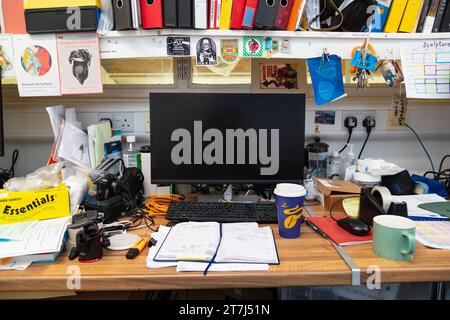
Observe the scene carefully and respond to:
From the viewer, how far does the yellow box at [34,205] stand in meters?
0.88

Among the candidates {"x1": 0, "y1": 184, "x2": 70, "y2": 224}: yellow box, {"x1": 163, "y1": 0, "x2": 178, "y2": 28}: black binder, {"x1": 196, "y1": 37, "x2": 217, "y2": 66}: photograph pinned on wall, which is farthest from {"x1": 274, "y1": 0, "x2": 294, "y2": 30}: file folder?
{"x1": 0, "y1": 184, "x2": 70, "y2": 224}: yellow box

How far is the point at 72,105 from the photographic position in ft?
4.49

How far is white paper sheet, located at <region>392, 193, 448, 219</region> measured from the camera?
961mm

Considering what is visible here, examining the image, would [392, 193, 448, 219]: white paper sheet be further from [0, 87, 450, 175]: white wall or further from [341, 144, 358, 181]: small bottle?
[0, 87, 450, 175]: white wall

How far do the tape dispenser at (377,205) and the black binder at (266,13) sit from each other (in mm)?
651

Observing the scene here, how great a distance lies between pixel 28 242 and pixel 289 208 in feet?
2.22

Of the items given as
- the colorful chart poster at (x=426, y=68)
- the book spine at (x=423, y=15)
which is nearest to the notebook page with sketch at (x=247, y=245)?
the colorful chart poster at (x=426, y=68)

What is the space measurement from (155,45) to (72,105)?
21.0 inches

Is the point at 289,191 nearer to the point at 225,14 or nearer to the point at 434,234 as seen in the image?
the point at 434,234

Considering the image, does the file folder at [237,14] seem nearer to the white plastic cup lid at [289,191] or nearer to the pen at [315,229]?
the white plastic cup lid at [289,191]

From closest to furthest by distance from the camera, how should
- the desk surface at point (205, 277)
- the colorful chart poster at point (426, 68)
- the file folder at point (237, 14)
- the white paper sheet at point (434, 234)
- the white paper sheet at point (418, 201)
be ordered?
1. the desk surface at point (205, 277)
2. the white paper sheet at point (434, 234)
3. the white paper sheet at point (418, 201)
4. the file folder at point (237, 14)
5. the colorful chart poster at point (426, 68)

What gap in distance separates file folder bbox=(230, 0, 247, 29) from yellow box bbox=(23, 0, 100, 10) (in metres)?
0.48

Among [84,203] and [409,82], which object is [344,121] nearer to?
[409,82]

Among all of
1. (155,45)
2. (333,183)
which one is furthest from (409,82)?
(155,45)
